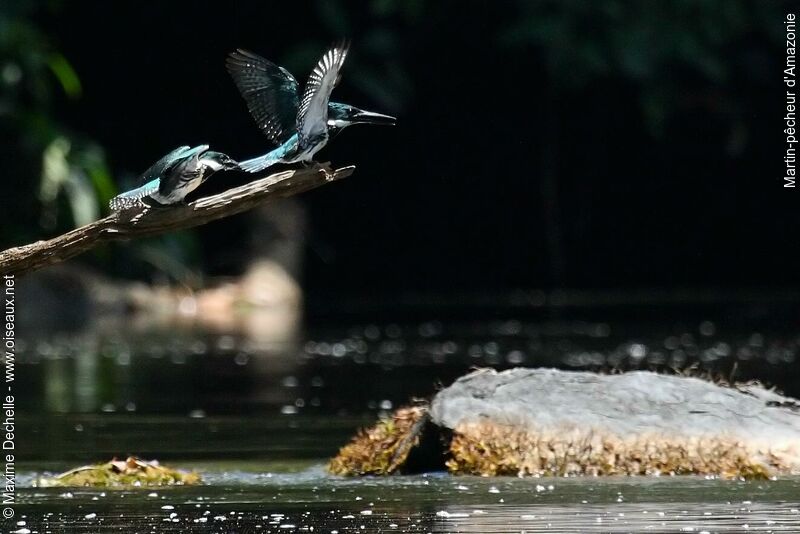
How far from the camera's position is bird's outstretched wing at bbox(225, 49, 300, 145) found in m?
9.27

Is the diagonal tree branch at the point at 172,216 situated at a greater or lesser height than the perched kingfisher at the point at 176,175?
lesser

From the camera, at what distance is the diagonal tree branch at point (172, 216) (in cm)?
862

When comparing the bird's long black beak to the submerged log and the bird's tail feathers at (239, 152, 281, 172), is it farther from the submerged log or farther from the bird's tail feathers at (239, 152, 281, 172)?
the submerged log

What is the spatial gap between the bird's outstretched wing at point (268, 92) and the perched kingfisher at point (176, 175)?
691 millimetres

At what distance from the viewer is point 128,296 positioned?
29797mm

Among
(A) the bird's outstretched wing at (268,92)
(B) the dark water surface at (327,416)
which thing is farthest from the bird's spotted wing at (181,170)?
(B) the dark water surface at (327,416)

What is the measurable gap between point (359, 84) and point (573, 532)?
2542 centimetres

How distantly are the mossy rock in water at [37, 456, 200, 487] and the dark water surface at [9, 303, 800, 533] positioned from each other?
21cm

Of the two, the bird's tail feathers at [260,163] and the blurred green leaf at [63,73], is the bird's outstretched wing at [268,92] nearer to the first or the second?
the bird's tail feathers at [260,163]

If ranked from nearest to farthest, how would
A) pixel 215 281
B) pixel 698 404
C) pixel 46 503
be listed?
1. pixel 46 503
2. pixel 698 404
3. pixel 215 281

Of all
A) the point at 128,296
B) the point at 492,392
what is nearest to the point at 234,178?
the point at 128,296

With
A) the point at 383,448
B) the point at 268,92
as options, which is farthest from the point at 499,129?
the point at 268,92

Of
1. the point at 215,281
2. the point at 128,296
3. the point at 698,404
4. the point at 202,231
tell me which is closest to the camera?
the point at 698,404

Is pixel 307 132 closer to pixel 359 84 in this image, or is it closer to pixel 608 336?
pixel 608 336
